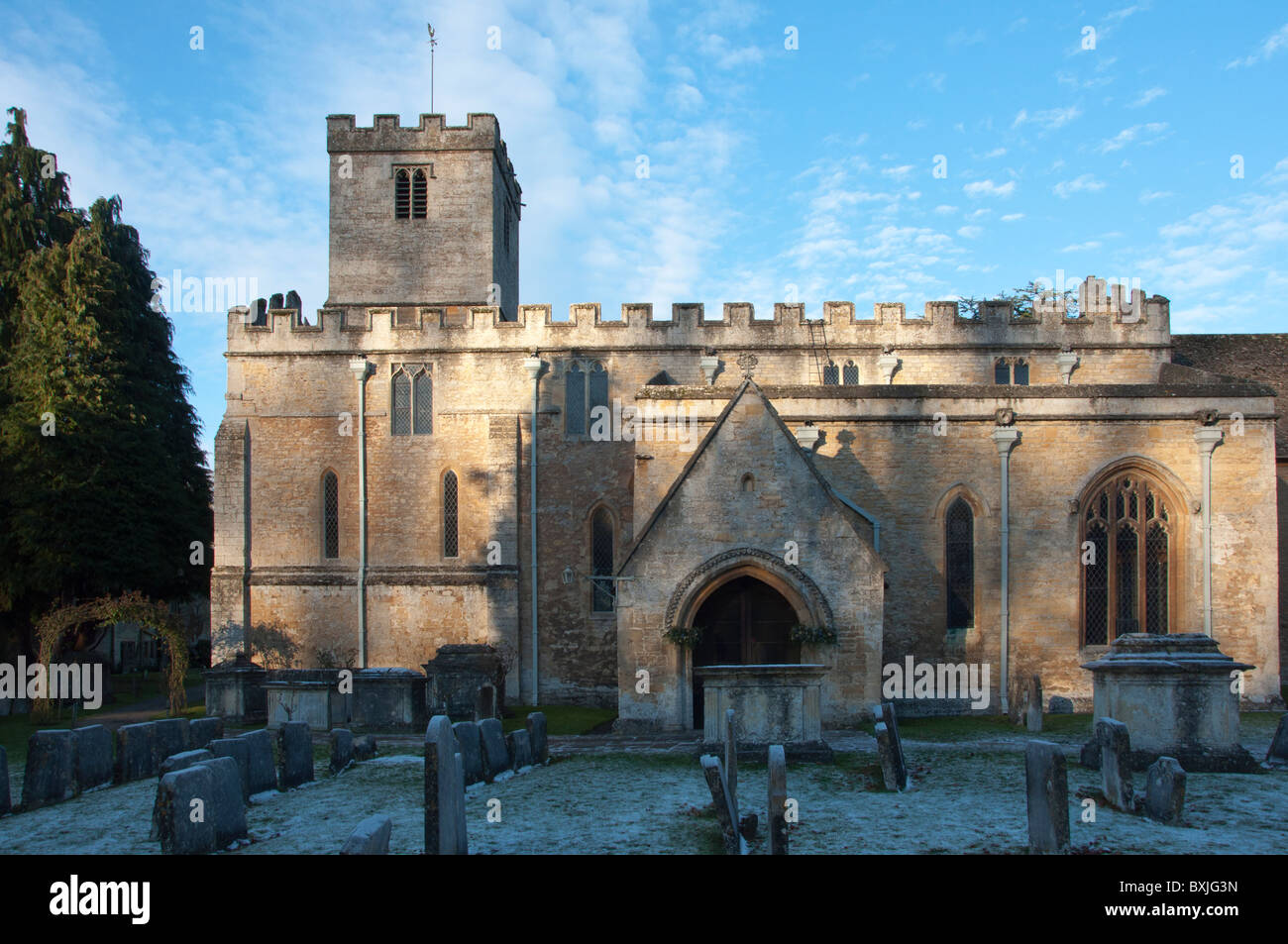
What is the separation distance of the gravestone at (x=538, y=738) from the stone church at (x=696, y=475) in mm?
3213

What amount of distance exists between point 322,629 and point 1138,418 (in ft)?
71.0

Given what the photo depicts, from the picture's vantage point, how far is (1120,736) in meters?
10.4

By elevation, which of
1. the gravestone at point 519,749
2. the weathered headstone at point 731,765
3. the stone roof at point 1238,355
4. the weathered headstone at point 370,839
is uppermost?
the stone roof at point 1238,355

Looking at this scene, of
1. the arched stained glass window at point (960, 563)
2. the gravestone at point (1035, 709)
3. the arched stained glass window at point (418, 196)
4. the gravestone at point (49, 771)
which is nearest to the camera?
the gravestone at point (49, 771)

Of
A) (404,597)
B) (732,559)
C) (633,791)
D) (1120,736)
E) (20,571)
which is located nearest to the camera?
(1120,736)

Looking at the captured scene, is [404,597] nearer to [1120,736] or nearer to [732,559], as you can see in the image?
[732,559]

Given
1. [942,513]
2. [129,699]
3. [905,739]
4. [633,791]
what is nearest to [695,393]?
[942,513]

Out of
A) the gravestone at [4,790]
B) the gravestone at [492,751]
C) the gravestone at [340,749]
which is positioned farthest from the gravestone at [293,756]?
the gravestone at [4,790]

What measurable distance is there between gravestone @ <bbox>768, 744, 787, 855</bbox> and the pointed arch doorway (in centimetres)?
1071

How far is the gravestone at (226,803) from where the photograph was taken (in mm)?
9422

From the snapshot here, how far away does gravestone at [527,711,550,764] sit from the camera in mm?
Result: 14609

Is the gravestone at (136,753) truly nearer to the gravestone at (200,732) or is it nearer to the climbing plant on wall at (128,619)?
the gravestone at (200,732)

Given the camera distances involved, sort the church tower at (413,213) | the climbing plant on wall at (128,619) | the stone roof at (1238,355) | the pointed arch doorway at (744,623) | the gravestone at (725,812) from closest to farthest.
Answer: the gravestone at (725,812), the pointed arch doorway at (744,623), the climbing plant on wall at (128,619), the stone roof at (1238,355), the church tower at (413,213)

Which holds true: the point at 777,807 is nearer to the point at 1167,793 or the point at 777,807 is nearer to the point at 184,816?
the point at 1167,793
